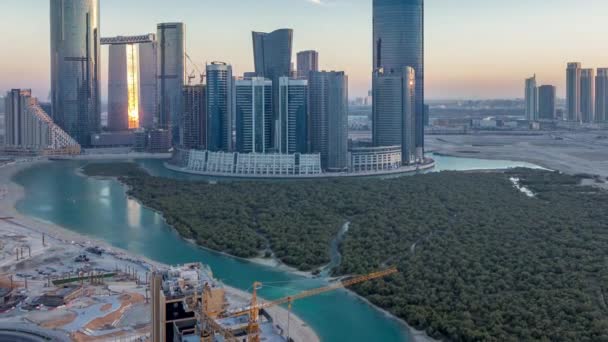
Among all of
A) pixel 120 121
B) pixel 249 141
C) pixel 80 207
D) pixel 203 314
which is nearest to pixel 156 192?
pixel 80 207

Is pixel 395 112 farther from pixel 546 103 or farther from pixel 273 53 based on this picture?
pixel 546 103

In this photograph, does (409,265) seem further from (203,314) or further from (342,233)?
(203,314)

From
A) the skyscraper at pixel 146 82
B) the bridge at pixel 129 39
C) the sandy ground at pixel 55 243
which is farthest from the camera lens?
the skyscraper at pixel 146 82

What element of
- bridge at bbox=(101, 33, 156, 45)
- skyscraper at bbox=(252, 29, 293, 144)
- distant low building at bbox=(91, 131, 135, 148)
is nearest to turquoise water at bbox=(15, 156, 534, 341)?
skyscraper at bbox=(252, 29, 293, 144)

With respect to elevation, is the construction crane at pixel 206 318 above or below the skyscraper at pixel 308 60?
below

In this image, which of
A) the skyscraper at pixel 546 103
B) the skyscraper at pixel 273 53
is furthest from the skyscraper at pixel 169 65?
the skyscraper at pixel 546 103

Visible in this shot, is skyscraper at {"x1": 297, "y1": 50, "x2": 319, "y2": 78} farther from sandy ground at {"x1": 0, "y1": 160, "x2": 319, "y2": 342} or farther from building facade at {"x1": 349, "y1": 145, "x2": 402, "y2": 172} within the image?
sandy ground at {"x1": 0, "y1": 160, "x2": 319, "y2": 342}

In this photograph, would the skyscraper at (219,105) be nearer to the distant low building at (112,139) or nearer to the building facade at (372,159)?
→ the building facade at (372,159)
